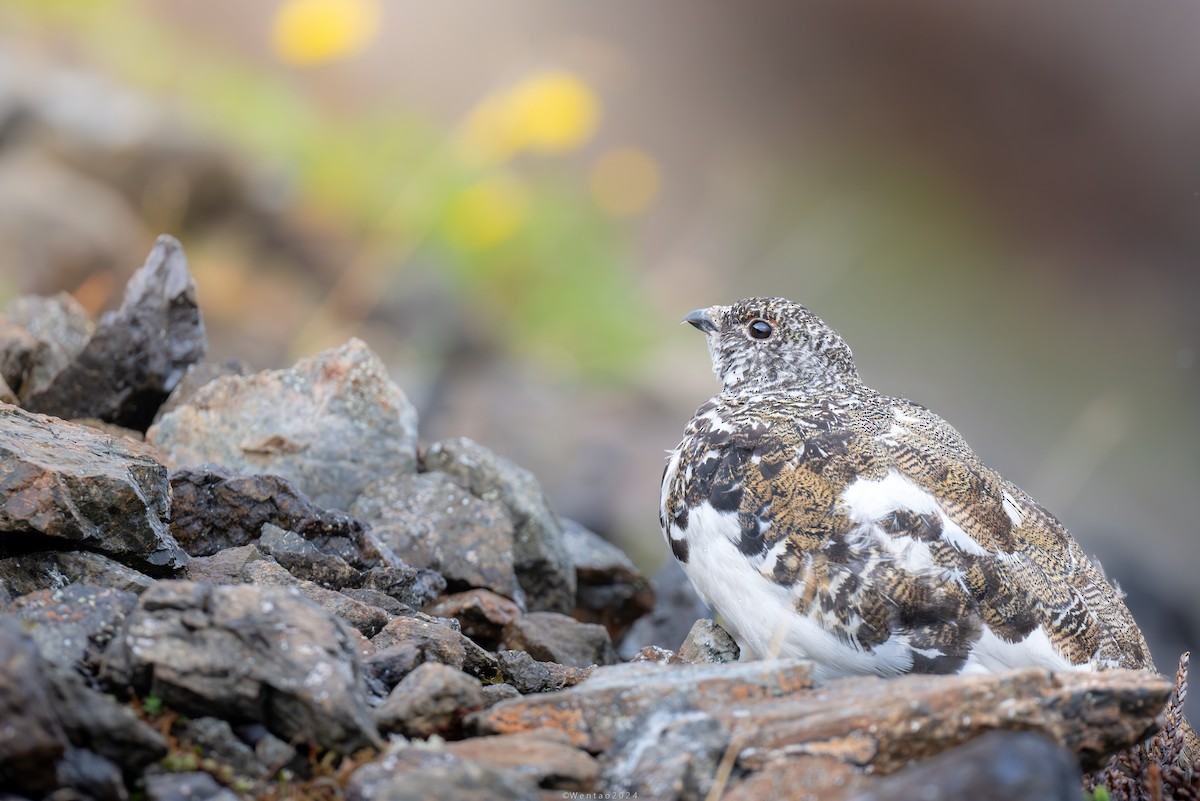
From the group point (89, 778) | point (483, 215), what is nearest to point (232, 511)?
point (89, 778)

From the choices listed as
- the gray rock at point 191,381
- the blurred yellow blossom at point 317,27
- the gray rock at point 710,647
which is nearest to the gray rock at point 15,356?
the gray rock at point 191,381

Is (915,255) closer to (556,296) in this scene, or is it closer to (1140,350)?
(1140,350)

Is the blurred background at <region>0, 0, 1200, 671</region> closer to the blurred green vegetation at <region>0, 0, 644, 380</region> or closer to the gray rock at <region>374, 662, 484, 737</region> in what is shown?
the blurred green vegetation at <region>0, 0, 644, 380</region>

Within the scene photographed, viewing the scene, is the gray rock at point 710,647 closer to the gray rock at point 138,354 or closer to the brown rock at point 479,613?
the brown rock at point 479,613

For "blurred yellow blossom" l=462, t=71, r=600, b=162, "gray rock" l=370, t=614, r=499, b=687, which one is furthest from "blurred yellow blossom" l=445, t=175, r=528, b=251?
"gray rock" l=370, t=614, r=499, b=687

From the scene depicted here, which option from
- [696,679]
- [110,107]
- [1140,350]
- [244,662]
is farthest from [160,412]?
[1140,350]

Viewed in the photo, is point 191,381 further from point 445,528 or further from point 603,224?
point 603,224
